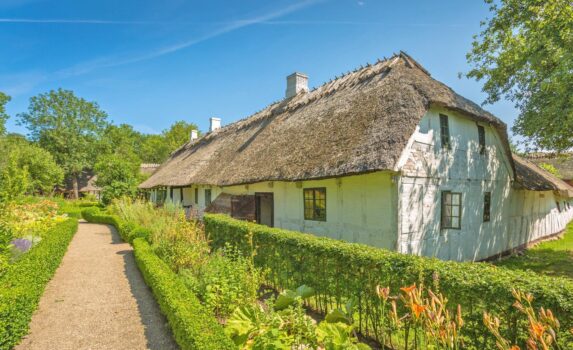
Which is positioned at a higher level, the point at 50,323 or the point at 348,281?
the point at 348,281

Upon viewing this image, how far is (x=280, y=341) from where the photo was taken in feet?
11.2

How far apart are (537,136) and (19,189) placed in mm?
19429

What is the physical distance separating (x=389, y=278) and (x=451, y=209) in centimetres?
592

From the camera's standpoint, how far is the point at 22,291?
4.75m

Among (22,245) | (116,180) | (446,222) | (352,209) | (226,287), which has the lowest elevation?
(226,287)

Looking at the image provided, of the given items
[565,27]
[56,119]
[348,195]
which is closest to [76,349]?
[348,195]

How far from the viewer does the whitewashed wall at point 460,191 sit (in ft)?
25.5

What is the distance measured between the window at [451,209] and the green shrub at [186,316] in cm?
714

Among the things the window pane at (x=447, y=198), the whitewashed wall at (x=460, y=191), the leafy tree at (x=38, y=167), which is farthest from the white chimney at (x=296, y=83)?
the leafy tree at (x=38, y=167)

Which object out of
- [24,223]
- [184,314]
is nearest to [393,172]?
[184,314]

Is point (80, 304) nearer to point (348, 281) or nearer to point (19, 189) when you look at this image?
point (348, 281)

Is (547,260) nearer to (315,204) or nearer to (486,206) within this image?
(486,206)

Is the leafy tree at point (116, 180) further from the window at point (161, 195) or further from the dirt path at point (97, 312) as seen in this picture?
the dirt path at point (97, 312)

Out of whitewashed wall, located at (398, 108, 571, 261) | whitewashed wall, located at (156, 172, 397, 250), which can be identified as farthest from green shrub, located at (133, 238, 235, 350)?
whitewashed wall, located at (398, 108, 571, 261)
